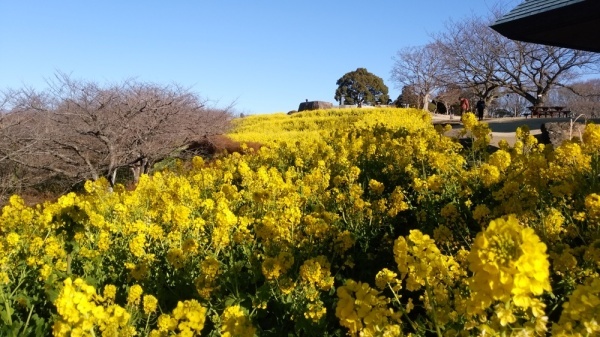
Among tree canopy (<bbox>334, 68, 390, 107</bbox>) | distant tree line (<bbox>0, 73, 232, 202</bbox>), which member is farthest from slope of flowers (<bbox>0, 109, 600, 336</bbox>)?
tree canopy (<bbox>334, 68, 390, 107</bbox>)

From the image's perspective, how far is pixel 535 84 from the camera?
97.6 feet

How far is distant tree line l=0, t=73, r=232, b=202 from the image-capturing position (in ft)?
30.2

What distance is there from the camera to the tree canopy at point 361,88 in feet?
178

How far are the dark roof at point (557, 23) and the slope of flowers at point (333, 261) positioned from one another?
480cm

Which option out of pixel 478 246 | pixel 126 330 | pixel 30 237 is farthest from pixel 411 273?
pixel 30 237

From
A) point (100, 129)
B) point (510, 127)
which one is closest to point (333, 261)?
point (100, 129)

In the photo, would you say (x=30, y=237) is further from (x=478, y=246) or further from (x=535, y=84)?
(x=535, y=84)

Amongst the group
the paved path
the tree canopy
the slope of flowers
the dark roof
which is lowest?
the slope of flowers

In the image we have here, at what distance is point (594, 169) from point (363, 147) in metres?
4.09

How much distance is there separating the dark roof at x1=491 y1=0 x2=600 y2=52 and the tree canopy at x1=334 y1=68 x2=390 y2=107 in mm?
43873

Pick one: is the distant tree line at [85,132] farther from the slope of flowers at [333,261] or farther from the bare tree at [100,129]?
the slope of flowers at [333,261]

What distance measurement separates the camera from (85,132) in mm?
9484

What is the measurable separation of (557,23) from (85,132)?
325 inches

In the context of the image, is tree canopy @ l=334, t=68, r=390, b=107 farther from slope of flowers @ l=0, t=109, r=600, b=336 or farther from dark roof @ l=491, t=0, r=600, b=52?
slope of flowers @ l=0, t=109, r=600, b=336
